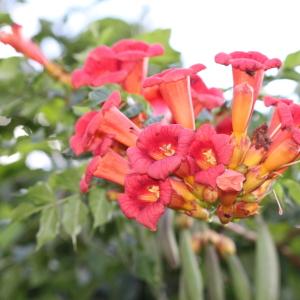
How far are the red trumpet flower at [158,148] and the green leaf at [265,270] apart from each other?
1.01 meters

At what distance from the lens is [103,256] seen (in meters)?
3.10

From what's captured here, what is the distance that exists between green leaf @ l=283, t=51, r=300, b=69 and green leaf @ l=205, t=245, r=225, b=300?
80cm

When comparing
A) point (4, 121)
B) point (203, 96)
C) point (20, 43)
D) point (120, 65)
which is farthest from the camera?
point (4, 121)

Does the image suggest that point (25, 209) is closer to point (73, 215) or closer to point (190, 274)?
point (73, 215)

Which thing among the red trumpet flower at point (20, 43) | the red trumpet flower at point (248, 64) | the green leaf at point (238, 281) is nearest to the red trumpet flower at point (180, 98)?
the red trumpet flower at point (248, 64)

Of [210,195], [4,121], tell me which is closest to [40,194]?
[4,121]

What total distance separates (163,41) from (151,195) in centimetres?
100

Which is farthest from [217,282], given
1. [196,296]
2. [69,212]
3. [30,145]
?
[30,145]

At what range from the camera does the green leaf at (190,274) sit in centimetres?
235

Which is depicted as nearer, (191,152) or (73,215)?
(191,152)

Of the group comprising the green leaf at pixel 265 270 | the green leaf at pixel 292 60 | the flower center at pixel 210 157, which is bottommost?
the green leaf at pixel 265 270

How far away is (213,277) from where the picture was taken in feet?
8.29

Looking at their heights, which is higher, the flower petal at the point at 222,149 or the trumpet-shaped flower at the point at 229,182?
the flower petal at the point at 222,149

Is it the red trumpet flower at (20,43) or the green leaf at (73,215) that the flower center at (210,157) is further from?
the red trumpet flower at (20,43)
